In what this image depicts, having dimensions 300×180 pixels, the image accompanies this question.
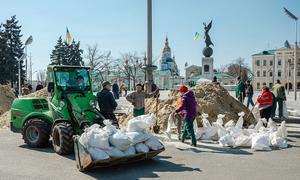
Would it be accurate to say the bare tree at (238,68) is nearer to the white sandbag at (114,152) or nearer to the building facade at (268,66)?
the building facade at (268,66)

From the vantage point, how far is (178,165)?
25.5ft

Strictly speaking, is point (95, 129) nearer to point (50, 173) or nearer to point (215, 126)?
point (50, 173)

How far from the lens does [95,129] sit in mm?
7418

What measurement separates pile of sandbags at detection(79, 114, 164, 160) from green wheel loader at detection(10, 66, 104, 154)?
54.1 inches

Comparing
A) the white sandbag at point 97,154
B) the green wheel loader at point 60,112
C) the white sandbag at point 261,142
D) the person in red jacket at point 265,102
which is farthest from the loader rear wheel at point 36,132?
the person in red jacket at point 265,102

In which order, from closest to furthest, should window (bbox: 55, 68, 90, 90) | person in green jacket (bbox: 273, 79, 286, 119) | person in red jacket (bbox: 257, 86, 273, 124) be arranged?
1. window (bbox: 55, 68, 90, 90)
2. person in red jacket (bbox: 257, 86, 273, 124)
3. person in green jacket (bbox: 273, 79, 286, 119)

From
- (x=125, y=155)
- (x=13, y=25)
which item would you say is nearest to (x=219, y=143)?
(x=125, y=155)

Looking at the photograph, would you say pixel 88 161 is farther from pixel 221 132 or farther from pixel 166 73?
pixel 166 73

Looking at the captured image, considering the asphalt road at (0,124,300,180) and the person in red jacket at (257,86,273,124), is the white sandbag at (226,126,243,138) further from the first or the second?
the person in red jacket at (257,86,273,124)

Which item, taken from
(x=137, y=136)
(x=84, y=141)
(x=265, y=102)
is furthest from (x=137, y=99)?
(x=265, y=102)

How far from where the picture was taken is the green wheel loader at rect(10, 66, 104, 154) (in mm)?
8777

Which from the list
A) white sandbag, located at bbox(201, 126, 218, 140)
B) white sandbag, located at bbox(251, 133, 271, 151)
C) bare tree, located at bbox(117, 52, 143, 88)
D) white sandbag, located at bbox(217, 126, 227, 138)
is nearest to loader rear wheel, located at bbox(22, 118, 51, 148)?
white sandbag, located at bbox(201, 126, 218, 140)

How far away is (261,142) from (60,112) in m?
5.36

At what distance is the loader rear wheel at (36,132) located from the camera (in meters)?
9.50
